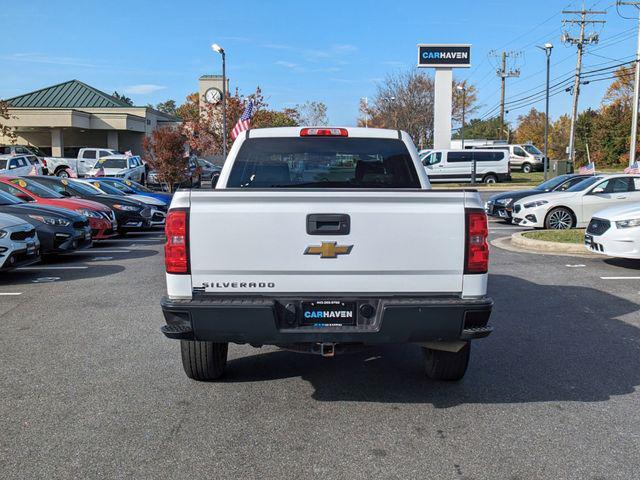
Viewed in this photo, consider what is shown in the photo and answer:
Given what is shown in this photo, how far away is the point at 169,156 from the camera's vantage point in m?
28.4

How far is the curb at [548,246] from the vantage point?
11961mm

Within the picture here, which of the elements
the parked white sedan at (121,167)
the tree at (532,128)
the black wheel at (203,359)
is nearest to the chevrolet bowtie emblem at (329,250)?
the black wheel at (203,359)

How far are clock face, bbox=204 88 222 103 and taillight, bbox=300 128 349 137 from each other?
4434 centimetres

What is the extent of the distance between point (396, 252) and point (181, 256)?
4.57 feet

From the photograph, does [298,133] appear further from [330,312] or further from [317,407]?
[317,407]

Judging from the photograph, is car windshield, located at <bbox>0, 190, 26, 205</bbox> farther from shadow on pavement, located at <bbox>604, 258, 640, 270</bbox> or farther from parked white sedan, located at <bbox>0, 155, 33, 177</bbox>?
parked white sedan, located at <bbox>0, 155, 33, 177</bbox>

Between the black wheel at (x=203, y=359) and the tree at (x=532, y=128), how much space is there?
248 ft

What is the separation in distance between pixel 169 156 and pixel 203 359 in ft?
81.7

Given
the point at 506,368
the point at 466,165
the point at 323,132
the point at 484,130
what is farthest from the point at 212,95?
the point at 484,130

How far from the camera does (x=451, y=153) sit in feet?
115

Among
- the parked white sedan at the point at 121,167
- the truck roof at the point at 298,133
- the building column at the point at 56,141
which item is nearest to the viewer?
the truck roof at the point at 298,133

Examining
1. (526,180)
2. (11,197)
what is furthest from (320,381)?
(526,180)

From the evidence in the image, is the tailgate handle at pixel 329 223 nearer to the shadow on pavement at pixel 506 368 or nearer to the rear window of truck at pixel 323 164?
the shadow on pavement at pixel 506 368

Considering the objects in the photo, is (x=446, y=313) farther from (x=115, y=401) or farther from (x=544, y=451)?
(x=115, y=401)
